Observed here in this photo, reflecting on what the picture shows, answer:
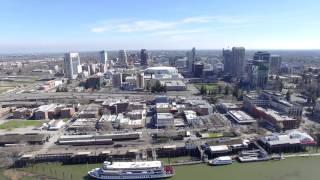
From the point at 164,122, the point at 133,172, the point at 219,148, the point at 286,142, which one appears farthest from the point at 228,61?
the point at 133,172

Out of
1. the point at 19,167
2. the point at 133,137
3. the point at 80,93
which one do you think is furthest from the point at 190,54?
the point at 19,167

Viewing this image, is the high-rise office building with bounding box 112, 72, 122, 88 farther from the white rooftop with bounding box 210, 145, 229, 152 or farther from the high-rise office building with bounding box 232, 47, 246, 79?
the white rooftop with bounding box 210, 145, 229, 152

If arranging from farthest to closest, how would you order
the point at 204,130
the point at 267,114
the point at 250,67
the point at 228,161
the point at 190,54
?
the point at 190,54
the point at 250,67
the point at 267,114
the point at 204,130
the point at 228,161

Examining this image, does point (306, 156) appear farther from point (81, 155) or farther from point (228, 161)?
point (81, 155)

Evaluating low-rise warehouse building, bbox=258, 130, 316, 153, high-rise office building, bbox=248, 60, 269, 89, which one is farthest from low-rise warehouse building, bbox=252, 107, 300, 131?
high-rise office building, bbox=248, 60, 269, 89

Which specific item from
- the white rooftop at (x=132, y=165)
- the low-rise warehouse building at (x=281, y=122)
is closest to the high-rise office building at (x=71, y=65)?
the low-rise warehouse building at (x=281, y=122)

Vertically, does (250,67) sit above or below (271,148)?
above

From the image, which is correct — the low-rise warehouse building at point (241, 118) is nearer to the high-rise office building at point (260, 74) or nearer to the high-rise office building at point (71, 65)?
the high-rise office building at point (260, 74)

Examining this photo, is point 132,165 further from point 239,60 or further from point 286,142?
point 239,60

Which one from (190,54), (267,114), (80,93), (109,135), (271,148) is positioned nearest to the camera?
(271,148)
